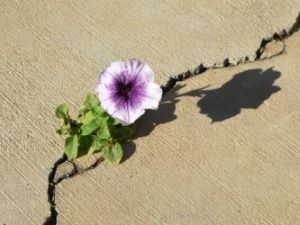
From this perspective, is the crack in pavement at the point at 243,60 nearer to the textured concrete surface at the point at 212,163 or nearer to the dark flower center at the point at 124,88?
the textured concrete surface at the point at 212,163

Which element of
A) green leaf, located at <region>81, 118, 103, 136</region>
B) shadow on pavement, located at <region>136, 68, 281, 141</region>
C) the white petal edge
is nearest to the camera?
the white petal edge

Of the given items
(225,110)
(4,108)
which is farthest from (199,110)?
(4,108)

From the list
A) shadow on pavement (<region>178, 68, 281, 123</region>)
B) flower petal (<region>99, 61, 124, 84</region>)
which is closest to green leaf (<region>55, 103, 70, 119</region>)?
flower petal (<region>99, 61, 124, 84</region>)

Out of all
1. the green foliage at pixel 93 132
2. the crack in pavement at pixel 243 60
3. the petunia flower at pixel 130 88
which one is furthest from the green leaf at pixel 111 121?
the crack in pavement at pixel 243 60

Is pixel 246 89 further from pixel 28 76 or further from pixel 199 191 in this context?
pixel 28 76

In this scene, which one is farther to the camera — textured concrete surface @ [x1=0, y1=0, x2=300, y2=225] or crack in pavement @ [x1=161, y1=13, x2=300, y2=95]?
crack in pavement @ [x1=161, y1=13, x2=300, y2=95]

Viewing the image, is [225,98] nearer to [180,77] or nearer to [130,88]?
[180,77]

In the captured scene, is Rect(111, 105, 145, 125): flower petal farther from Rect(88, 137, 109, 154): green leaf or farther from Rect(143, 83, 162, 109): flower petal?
Rect(88, 137, 109, 154): green leaf
